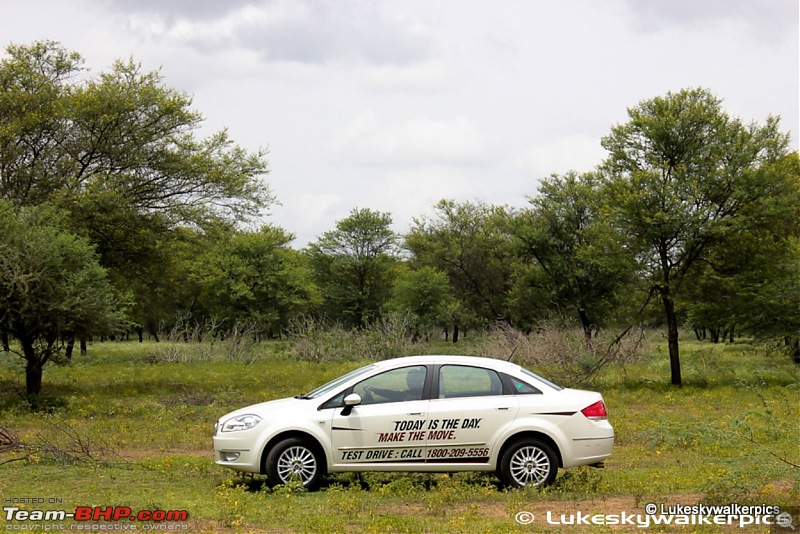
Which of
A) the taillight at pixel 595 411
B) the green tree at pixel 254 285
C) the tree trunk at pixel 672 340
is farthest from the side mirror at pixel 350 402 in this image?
the green tree at pixel 254 285

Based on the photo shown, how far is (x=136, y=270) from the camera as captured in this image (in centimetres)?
2889

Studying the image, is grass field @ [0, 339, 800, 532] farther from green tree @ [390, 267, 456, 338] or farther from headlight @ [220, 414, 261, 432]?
green tree @ [390, 267, 456, 338]

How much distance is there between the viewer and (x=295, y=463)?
30.0 ft

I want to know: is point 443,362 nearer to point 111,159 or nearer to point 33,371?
point 33,371

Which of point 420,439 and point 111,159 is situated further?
point 111,159

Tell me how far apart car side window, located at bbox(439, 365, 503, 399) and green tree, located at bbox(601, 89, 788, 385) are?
16.7 meters

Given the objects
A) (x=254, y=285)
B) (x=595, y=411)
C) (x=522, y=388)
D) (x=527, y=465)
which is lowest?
(x=527, y=465)

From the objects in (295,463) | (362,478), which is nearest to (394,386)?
(362,478)

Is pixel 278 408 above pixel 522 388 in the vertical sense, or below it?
below

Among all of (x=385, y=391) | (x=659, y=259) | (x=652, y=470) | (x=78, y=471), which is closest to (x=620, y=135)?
(x=659, y=259)

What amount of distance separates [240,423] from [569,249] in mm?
40713

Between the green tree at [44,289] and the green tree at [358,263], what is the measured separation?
4209 centimetres

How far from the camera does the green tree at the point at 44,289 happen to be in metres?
18.4

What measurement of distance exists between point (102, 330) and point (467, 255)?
44312 millimetres
